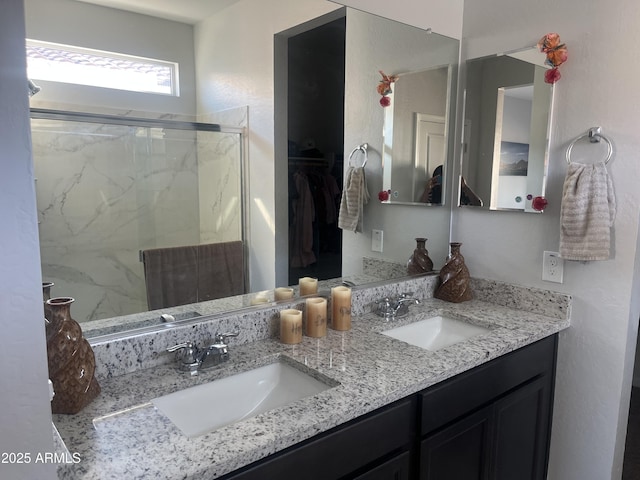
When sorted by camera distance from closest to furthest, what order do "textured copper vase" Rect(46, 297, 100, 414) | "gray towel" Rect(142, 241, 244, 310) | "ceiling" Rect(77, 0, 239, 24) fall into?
"textured copper vase" Rect(46, 297, 100, 414)
"ceiling" Rect(77, 0, 239, 24)
"gray towel" Rect(142, 241, 244, 310)

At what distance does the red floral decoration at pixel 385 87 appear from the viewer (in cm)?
191

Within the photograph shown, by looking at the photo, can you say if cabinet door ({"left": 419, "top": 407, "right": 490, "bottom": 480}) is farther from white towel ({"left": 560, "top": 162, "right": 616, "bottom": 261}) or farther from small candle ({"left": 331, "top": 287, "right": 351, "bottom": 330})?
white towel ({"left": 560, "top": 162, "right": 616, "bottom": 261})

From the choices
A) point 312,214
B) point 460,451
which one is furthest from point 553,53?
point 460,451

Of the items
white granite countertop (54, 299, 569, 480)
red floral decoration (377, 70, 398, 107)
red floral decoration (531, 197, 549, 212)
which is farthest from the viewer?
red floral decoration (377, 70, 398, 107)

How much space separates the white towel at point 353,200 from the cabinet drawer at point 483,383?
0.75 m

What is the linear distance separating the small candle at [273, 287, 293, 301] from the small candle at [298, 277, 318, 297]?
0.05 meters

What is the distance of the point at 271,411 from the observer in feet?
3.41

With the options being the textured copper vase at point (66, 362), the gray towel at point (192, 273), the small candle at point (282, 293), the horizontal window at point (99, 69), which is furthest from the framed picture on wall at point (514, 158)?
the textured copper vase at point (66, 362)

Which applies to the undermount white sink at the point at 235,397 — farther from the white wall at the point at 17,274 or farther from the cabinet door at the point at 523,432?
the cabinet door at the point at 523,432

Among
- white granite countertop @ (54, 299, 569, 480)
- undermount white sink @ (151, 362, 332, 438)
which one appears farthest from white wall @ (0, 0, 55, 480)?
undermount white sink @ (151, 362, 332, 438)

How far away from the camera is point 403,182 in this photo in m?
2.04

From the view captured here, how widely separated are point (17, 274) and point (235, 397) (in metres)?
0.78

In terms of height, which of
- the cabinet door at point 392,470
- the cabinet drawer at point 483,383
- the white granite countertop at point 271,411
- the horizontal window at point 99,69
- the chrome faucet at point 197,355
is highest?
the horizontal window at point 99,69

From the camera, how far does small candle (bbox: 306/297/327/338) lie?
4.99 feet
